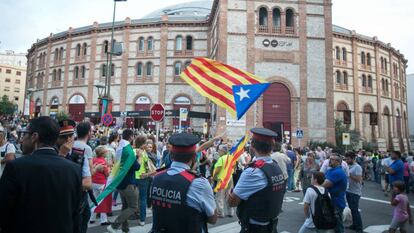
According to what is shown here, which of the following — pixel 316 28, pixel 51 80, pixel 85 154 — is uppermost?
pixel 316 28

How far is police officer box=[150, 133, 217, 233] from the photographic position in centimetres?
272

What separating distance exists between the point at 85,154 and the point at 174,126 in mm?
28566

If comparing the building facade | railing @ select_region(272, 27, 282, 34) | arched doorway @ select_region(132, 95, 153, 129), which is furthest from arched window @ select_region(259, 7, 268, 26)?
the building facade

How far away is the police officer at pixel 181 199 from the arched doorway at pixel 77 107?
37271 millimetres

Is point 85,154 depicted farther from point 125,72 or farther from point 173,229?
point 125,72

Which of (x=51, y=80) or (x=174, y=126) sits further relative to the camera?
(x=51, y=80)

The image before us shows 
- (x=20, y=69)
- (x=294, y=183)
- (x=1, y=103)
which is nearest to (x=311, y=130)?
(x=294, y=183)

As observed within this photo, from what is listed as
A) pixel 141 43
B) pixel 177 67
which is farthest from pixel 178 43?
pixel 141 43

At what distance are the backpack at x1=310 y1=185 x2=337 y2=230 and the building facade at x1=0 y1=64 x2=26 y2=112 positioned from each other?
91.4m

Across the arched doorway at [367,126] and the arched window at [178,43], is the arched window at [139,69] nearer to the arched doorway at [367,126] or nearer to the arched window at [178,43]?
the arched window at [178,43]

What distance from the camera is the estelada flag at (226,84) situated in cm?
576

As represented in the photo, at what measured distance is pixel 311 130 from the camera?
85.4ft

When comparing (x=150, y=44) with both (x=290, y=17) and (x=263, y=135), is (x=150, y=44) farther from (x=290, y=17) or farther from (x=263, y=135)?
(x=263, y=135)

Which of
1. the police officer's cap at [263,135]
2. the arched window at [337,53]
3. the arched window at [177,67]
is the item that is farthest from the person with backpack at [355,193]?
the arched window at [337,53]
